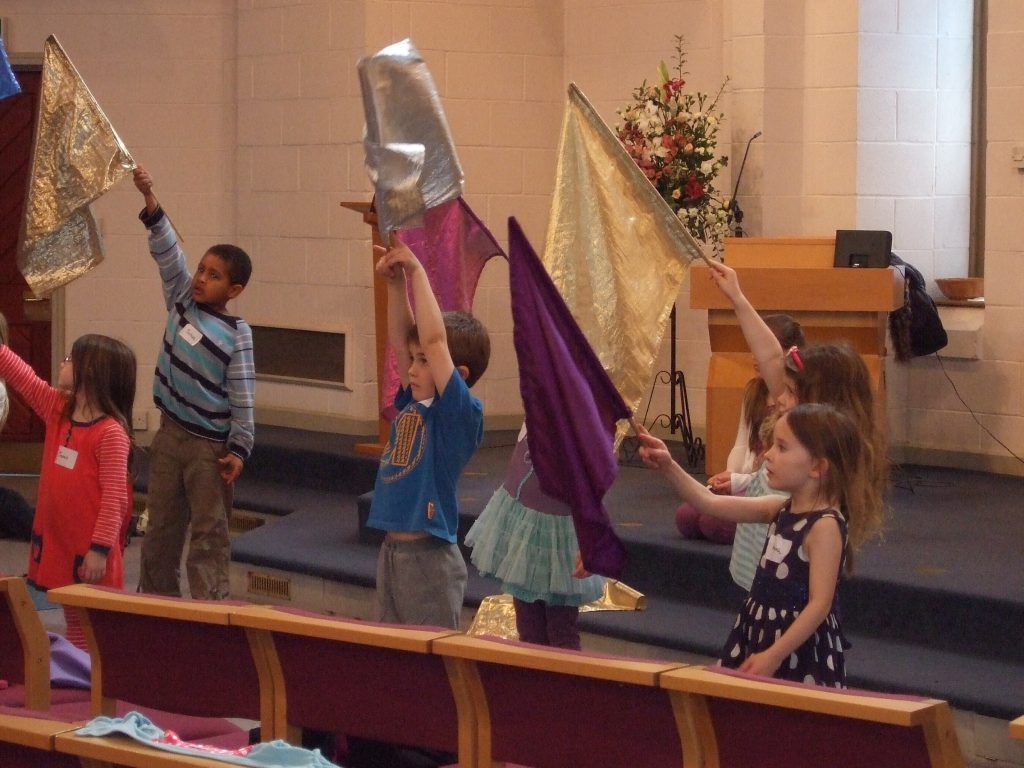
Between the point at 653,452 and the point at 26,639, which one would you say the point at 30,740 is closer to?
the point at 26,639

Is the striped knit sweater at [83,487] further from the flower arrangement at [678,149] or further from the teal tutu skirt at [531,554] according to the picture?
the flower arrangement at [678,149]

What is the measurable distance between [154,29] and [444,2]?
64.0 inches

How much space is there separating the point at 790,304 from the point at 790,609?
123 inches

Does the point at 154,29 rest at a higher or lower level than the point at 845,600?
higher

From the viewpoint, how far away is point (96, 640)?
3068 millimetres

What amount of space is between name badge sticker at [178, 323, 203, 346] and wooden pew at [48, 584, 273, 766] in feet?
5.24

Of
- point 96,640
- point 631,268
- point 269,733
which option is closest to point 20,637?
point 96,640

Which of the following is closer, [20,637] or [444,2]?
[20,637]

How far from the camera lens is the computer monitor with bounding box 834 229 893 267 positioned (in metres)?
5.89

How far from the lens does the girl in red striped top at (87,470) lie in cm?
418

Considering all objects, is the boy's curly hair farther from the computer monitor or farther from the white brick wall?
the white brick wall

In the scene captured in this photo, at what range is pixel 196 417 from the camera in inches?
182

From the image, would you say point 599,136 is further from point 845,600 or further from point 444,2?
point 444,2

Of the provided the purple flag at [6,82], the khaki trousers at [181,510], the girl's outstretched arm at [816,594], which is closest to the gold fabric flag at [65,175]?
the purple flag at [6,82]
